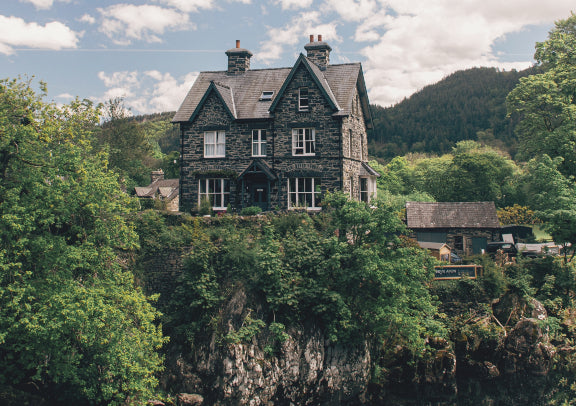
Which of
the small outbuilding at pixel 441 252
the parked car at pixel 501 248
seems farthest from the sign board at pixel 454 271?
the parked car at pixel 501 248

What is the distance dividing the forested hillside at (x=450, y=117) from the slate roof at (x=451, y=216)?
209ft

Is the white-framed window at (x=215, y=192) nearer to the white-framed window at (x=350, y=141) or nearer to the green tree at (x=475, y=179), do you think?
the white-framed window at (x=350, y=141)

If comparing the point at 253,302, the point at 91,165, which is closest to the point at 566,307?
the point at 253,302

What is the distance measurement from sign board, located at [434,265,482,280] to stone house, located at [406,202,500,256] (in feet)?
30.0

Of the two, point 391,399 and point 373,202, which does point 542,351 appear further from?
point 373,202

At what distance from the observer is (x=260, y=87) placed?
36250mm

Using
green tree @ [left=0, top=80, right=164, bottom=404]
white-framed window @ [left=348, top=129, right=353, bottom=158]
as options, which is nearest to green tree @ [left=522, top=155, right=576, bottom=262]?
white-framed window @ [left=348, top=129, right=353, bottom=158]

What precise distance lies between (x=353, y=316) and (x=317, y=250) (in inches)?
153

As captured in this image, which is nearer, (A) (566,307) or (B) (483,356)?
(B) (483,356)

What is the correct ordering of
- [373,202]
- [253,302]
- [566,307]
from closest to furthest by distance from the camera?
[253,302]
[373,202]
[566,307]

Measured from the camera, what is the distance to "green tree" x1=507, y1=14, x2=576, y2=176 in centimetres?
3494

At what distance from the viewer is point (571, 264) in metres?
31.2

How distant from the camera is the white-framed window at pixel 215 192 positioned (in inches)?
1358

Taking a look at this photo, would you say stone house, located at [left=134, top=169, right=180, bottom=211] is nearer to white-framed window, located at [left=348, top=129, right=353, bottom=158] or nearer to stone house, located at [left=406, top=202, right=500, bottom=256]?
white-framed window, located at [left=348, top=129, right=353, bottom=158]
